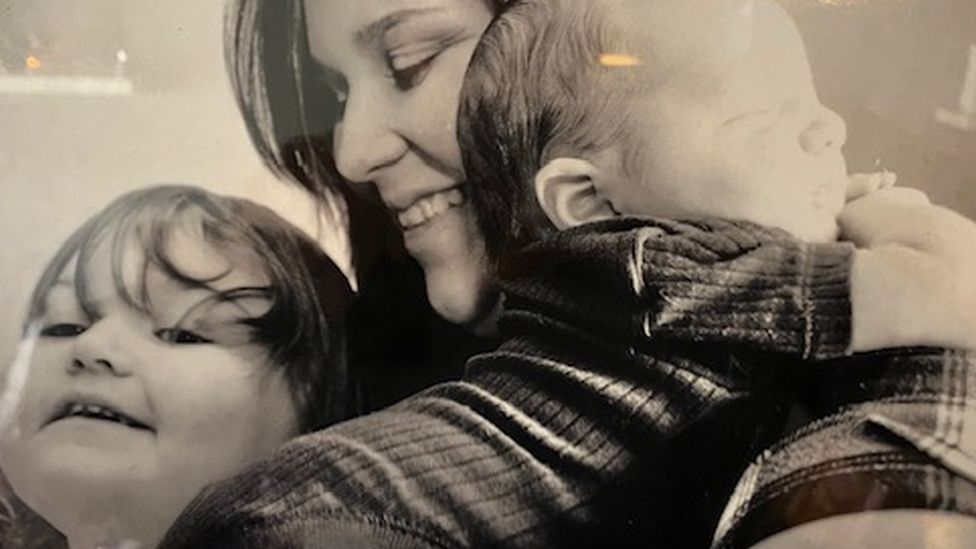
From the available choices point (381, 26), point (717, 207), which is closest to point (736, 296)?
point (717, 207)

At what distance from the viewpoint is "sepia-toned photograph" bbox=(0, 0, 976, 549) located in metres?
0.66

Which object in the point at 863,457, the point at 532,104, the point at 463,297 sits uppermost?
the point at 532,104

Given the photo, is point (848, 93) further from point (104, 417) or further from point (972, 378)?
point (104, 417)

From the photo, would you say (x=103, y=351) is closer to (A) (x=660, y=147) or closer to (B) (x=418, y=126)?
(B) (x=418, y=126)

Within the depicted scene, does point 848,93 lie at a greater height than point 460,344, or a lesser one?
greater

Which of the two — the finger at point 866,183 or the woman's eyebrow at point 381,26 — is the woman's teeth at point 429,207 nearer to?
the woman's eyebrow at point 381,26

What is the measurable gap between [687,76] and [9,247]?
404mm

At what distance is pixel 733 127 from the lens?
684 millimetres

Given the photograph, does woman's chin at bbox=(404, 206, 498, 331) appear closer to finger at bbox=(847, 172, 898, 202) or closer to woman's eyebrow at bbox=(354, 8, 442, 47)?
woman's eyebrow at bbox=(354, 8, 442, 47)

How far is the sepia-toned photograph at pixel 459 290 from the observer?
0.66 meters

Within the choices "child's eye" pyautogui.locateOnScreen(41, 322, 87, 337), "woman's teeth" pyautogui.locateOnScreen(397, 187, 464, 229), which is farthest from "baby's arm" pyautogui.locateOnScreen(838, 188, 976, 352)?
"child's eye" pyautogui.locateOnScreen(41, 322, 87, 337)

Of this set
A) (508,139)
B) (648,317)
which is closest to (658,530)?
(648,317)

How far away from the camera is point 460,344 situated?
0.68 meters

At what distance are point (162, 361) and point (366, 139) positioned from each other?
0.56ft
